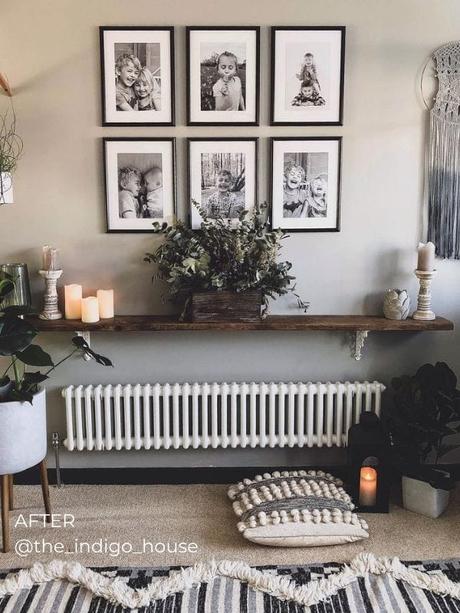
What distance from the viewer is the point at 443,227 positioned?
2.79 meters

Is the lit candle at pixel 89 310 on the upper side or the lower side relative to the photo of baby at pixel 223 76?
lower

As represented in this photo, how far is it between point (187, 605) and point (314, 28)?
2475 mm

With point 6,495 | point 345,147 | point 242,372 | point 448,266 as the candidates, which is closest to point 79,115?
point 345,147

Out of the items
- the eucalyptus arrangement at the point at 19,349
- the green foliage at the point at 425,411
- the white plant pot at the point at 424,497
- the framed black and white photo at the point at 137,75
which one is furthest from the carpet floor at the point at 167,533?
the framed black and white photo at the point at 137,75

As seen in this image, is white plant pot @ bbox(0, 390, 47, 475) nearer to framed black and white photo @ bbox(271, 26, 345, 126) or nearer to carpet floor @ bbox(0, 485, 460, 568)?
carpet floor @ bbox(0, 485, 460, 568)

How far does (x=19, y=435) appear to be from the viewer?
234cm

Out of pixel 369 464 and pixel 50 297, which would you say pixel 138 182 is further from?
pixel 369 464

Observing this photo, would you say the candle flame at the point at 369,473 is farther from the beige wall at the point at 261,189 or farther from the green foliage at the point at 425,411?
the beige wall at the point at 261,189

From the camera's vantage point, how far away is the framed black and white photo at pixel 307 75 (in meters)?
2.66

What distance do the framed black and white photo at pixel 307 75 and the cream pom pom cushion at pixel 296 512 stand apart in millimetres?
1710

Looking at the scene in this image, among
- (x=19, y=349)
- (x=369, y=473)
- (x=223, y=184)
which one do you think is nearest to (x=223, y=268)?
(x=223, y=184)

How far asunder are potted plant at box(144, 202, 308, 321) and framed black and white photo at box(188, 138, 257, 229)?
0.08 meters

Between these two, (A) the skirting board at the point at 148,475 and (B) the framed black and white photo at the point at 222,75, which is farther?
(A) the skirting board at the point at 148,475

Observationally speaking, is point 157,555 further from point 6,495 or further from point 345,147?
point 345,147
